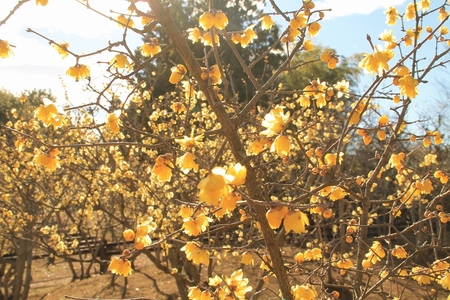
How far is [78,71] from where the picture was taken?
1.78 m

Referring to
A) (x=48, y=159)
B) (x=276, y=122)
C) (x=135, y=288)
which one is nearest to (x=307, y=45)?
(x=276, y=122)

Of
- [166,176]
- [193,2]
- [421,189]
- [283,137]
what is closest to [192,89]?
[166,176]

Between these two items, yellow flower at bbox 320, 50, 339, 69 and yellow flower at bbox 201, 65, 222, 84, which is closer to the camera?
yellow flower at bbox 201, 65, 222, 84

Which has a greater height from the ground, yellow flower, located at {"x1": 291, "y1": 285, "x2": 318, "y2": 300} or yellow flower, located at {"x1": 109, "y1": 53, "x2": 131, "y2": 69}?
yellow flower, located at {"x1": 109, "y1": 53, "x2": 131, "y2": 69}

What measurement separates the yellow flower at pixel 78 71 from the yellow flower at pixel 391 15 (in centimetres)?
204

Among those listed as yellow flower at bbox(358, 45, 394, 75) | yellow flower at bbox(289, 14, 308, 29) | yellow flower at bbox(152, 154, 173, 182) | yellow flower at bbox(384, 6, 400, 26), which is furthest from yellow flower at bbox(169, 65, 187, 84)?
yellow flower at bbox(384, 6, 400, 26)

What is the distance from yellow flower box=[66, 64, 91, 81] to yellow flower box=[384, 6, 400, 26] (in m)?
2.04

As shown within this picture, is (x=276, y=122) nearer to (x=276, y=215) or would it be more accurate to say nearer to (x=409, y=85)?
(x=276, y=215)

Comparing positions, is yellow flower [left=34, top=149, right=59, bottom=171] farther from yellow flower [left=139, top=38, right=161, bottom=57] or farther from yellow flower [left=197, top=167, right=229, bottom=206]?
yellow flower [left=197, top=167, right=229, bottom=206]

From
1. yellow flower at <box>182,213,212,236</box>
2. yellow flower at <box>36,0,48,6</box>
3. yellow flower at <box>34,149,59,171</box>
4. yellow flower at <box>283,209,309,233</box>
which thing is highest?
yellow flower at <box>36,0,48,6</box>

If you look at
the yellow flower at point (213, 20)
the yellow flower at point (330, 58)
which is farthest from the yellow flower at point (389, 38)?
the yellow flower at point (213, 20)

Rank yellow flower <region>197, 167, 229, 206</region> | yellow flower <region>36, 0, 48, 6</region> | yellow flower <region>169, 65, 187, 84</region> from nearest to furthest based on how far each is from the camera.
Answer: yellow flower <region>197, 167, 229, 206</region> < yellow flower <region>36, 0, 48, 6</region> < yellow flower <region>169, 65, 187, 84</region>

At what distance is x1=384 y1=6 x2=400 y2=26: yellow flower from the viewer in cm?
254

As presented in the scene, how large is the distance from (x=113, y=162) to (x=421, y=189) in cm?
490
